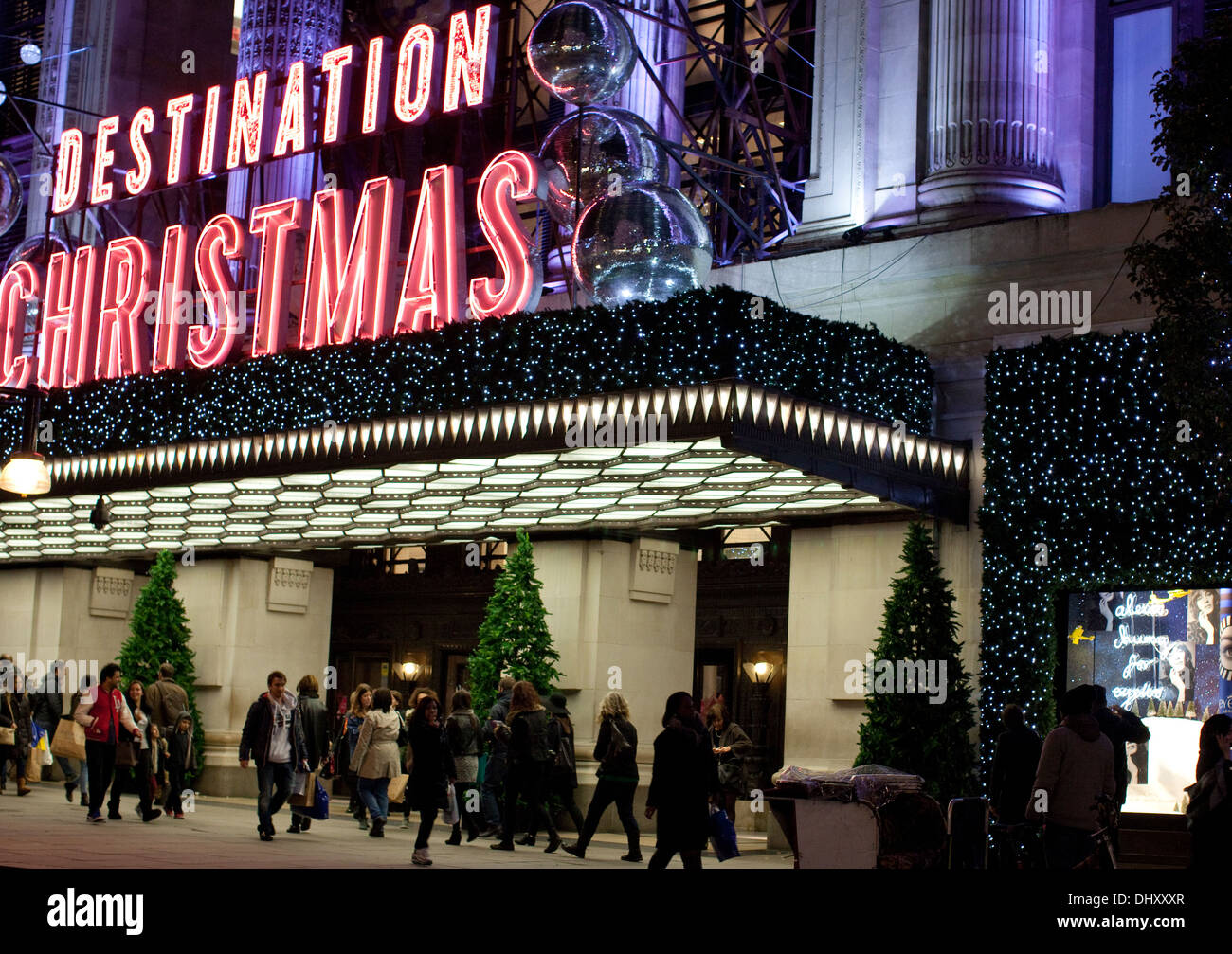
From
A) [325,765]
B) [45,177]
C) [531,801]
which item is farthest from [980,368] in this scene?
[45,177]

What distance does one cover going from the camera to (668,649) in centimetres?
2481

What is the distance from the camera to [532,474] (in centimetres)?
2025

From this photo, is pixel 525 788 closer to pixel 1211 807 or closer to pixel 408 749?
pixel 408 749

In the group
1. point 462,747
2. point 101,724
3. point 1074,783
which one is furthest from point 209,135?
point 1074,783

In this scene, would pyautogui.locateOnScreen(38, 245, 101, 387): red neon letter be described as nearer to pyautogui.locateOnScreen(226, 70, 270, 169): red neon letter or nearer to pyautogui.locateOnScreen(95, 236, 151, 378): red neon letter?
pyautogui.locateOnScreen(95, 236, 151, 378): red neon letter

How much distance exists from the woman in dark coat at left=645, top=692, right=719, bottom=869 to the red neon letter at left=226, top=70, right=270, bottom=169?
18184 millimetres

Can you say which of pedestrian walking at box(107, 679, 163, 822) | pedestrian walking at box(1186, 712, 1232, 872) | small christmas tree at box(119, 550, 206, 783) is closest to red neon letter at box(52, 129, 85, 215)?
small christmas tree at box(119, 550, 206, 783)

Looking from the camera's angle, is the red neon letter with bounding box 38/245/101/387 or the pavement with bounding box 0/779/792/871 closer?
the pavement with bounding box 0/779/792/871

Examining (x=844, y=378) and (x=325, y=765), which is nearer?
(x=844, y=378)

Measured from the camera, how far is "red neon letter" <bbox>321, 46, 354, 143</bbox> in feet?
91.3

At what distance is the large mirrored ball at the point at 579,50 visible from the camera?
19109 millimetres

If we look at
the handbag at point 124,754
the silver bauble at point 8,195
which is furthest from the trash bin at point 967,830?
the silver bauble at point 8,195
